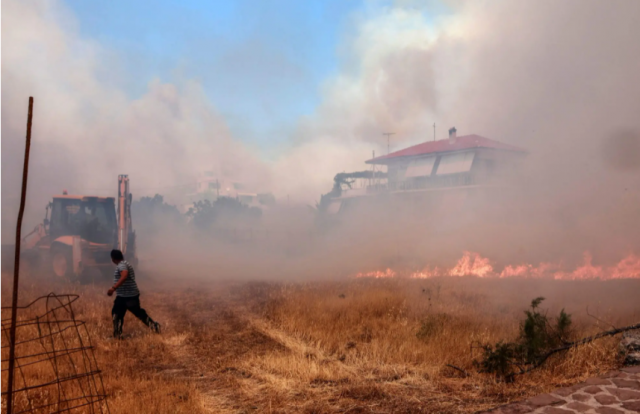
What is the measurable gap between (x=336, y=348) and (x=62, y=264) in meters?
12.5

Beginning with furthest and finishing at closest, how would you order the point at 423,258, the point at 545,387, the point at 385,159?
the point at 385,159
the point at 423,258
the point at 545,387

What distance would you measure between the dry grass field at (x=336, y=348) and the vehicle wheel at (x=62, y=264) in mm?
2191

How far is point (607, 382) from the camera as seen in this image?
542cm

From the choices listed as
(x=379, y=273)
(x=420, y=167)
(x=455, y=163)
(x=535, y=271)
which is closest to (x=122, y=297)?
(x=379, y=273)

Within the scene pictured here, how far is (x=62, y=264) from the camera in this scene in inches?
642

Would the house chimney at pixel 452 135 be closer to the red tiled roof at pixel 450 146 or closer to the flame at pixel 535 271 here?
the red tiled roof at pixel 450 146

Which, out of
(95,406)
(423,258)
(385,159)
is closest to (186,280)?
(423,258)

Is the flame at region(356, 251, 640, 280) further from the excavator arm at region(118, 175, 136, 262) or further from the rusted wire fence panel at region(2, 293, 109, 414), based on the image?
the rusted wire fence panel at region(2, 293, 109, 414)

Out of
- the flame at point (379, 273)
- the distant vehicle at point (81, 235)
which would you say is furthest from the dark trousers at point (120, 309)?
the flame at point (379, 273)

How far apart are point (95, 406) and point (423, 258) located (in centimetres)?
1847

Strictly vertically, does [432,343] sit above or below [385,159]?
below

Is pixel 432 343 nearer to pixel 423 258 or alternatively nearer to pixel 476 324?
pixel 476 324

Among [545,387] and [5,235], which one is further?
[5,235]

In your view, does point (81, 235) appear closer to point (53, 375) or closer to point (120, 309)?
point (120, 309)
